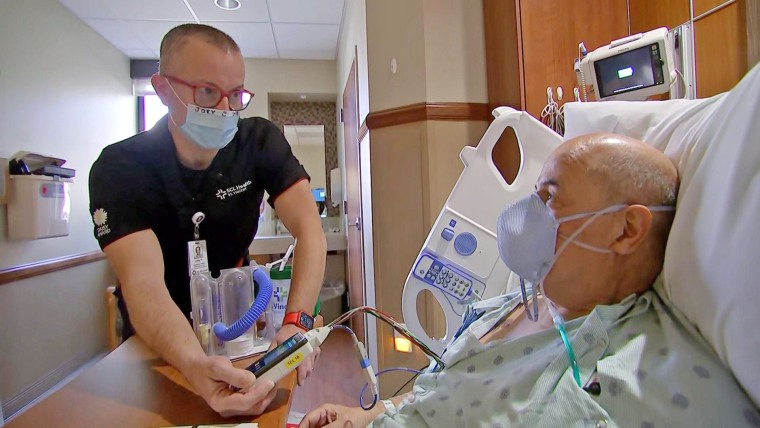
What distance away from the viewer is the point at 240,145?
3.59 ft

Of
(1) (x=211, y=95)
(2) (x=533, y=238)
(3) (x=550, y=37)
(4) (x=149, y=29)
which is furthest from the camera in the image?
(4) (x=149, y=29)

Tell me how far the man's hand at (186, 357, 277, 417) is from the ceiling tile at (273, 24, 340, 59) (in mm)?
3154

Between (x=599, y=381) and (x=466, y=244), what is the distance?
67 centimetres

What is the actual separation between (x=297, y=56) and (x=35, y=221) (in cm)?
247

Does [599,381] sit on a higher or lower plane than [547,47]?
lower

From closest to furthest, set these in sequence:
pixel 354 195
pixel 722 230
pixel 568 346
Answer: pixel 722 230
pixel 568 346
pixel 354 195

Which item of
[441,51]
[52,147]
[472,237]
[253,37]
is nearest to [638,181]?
[472,237]

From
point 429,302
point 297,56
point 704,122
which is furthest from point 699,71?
point 297,56

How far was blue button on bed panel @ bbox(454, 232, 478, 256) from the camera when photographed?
1.21 meters

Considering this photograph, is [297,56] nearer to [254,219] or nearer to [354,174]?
[354,174]

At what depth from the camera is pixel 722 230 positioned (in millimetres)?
519

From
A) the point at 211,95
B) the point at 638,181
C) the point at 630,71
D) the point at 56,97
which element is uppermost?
the point at 56,97

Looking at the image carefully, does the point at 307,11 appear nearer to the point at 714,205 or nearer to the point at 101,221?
the point at 101,221

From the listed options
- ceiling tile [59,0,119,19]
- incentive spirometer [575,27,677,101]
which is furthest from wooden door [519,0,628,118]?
ceiling tile [59,0,119,19]
